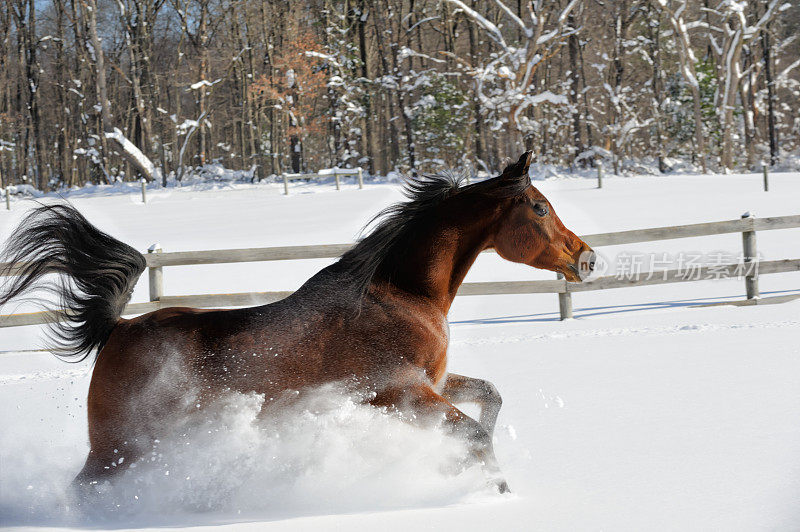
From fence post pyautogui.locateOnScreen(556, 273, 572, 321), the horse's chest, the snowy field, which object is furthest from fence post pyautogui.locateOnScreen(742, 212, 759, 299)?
the horse's chest

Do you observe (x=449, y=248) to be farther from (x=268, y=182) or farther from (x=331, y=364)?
(x=268, y=182)

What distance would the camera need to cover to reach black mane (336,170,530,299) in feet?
10.2

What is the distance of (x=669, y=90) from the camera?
3191 cm

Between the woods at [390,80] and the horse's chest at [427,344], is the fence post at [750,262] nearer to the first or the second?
the horse's chest at [427,344]

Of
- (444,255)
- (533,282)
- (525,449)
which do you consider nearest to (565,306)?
(533,282)

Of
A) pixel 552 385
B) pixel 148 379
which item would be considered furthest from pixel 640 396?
Answer: pixel 148 379

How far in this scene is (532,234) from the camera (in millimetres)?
3217

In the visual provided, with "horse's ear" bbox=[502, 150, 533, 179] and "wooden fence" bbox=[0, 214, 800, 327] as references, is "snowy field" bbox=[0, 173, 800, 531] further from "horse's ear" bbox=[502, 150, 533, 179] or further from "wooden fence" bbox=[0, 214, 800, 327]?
"horse's ear" bbox=[502, 150, 533, 179]

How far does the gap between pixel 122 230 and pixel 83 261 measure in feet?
52.5

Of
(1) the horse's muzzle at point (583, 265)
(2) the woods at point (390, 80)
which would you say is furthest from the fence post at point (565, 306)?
(2) the woods at point (390, 80)

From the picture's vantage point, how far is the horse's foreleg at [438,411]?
277cm

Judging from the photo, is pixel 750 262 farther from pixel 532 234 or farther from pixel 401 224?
pixel 401 224

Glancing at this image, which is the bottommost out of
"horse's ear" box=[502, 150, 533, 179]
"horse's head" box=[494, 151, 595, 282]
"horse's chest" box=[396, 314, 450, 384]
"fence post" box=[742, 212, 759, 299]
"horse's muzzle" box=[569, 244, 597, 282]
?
"fence post" box=[742, 212, 759, 299]

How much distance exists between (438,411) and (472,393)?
557 mm
